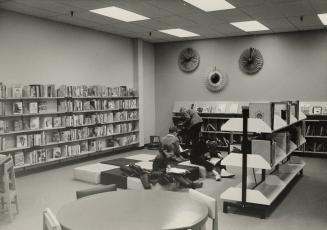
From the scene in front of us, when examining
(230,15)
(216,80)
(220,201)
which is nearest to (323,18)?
(230,15)

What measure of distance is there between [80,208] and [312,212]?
11.8 ft

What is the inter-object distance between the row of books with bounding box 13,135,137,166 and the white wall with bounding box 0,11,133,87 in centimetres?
153

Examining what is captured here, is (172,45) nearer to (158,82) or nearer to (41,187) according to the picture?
(158,82)

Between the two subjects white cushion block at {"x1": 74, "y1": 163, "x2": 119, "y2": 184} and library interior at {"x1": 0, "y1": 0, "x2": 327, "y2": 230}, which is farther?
white cushion block at {"x1": 74, "y1": 163, "x2": 119, "y2": 184}

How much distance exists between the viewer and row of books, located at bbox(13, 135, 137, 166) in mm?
7456

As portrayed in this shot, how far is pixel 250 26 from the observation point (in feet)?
30.0

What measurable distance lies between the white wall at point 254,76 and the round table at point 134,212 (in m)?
7.73

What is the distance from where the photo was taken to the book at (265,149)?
200 inches

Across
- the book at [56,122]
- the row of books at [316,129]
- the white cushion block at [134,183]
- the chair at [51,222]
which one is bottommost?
the white cushion block at [134,183]

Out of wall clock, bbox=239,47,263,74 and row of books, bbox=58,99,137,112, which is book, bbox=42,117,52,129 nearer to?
row of books, bbox=58,99,137,112

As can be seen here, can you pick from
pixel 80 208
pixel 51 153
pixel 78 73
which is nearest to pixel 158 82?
pixel 78 73

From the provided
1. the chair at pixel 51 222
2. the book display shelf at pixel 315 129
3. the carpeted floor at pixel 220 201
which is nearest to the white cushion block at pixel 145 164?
the carpeted floor at pixel 220 201

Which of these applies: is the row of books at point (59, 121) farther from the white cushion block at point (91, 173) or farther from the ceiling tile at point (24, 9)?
the ceiling tile at point (24, 9)

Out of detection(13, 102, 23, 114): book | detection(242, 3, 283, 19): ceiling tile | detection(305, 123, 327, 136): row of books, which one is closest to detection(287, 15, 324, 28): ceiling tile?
detection(242, 3, 283, 19): ceiling tile
